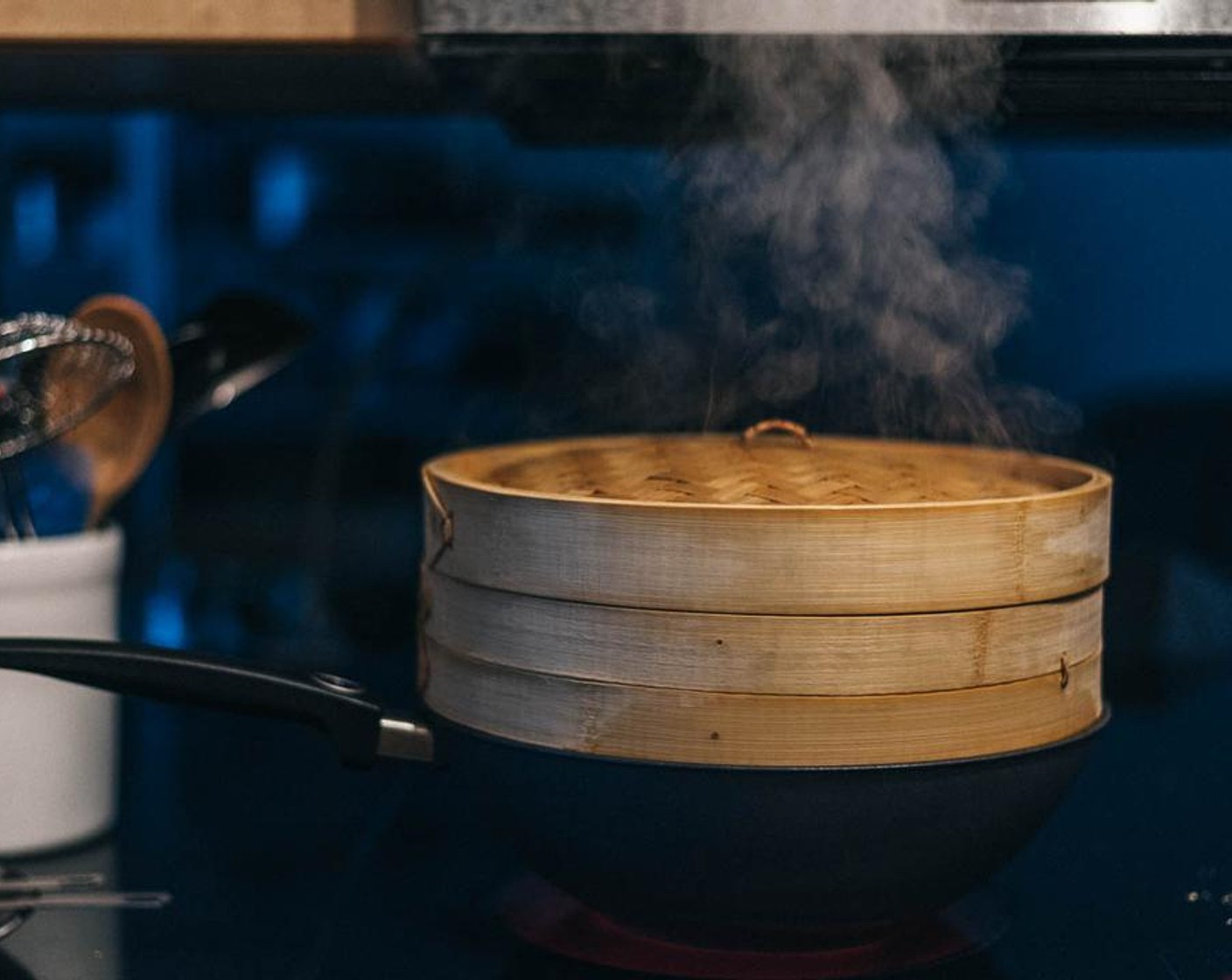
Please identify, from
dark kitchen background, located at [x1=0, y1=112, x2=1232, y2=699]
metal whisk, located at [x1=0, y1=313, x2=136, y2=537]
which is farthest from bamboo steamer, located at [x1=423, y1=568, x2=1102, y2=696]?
dark kitchen background, located at [x1=0, y1=112, x2=1232, y2=699]

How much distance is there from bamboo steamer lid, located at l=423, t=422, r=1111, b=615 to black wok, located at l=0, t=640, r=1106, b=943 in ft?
0.25

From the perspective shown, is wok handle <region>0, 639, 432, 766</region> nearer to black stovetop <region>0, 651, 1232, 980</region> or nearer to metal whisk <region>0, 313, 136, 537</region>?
black stovetop <region>0, 651, 1232, 980</region>

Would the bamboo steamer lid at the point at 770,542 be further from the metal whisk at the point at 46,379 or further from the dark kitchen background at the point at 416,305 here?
the dark kitchen background at the point at 416,305

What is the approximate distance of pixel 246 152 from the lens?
3.87 ft

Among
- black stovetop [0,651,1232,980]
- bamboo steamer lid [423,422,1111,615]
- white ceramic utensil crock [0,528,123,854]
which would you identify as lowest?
black stovetop [0,651,1232,980]

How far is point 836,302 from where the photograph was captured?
1155 mm

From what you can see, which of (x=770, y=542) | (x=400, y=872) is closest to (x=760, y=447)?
(x=770, y=542)

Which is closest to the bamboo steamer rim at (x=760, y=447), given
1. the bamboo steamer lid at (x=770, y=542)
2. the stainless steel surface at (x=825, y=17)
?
the bamboo steamer lid at (x=770, y=542)

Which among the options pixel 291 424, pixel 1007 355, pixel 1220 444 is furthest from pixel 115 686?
pixel 1220 444

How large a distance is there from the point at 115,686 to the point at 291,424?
1.57ft

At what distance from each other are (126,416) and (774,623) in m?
0.57

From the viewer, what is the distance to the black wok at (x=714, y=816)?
0.64 meters

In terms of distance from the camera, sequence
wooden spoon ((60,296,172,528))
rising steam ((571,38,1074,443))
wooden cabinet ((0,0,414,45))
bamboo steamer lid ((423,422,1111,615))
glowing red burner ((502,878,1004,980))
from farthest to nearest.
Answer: rising steam ((571,38,1074,443)) → wooden spoon ((60,296,172,528)) → wooden cabinet ((0,0,414,45)) → glowing red burner ((502,878,1004,980)) → bamboo steamer lid ((423,422,1111,615))

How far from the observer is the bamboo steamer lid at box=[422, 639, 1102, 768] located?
64 cm
